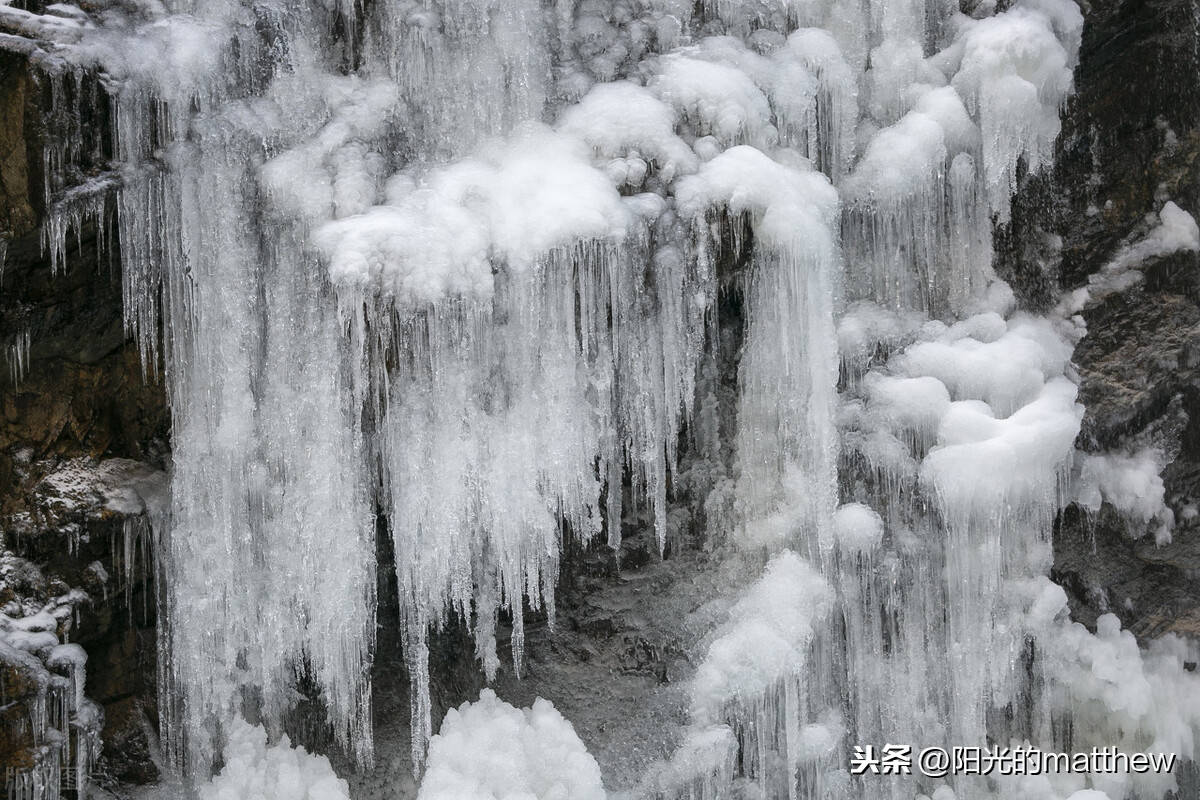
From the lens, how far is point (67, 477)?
4.74 m

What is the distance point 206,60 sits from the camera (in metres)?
4.51

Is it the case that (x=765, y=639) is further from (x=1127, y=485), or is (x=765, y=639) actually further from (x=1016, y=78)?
(x=1016, y=78)

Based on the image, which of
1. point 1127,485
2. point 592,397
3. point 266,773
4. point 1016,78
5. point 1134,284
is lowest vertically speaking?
point 266,773

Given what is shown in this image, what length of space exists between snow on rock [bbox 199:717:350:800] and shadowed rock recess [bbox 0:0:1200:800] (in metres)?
0.02

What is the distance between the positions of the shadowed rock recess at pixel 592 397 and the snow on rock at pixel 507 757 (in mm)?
18

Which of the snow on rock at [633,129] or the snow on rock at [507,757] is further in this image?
the snow on rock at [507,757]

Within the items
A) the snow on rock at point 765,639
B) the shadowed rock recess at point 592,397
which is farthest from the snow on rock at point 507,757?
the snow on rock at point 765,639

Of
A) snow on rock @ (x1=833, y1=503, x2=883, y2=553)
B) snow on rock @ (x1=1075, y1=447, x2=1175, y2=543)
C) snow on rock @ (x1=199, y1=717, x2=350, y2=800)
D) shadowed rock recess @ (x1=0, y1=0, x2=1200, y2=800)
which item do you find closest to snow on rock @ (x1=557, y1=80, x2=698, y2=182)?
shadowed rock recess @ (x1=0, y1=0, x2=1200, y2=800)

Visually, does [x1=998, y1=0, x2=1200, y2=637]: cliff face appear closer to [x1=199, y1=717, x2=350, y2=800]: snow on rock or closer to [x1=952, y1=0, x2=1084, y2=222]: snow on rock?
[x1=952, y1=0, x2=1084, y2=222]: snow on rock

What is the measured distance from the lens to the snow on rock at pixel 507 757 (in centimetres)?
486

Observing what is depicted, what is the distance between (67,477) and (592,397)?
2195 millimetres

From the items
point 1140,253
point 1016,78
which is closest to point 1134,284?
point 1140,253

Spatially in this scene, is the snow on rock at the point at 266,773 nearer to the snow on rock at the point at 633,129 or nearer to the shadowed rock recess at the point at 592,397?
the shadowed rock recess at the point at 592,397

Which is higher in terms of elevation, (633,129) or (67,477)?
(633,129)
